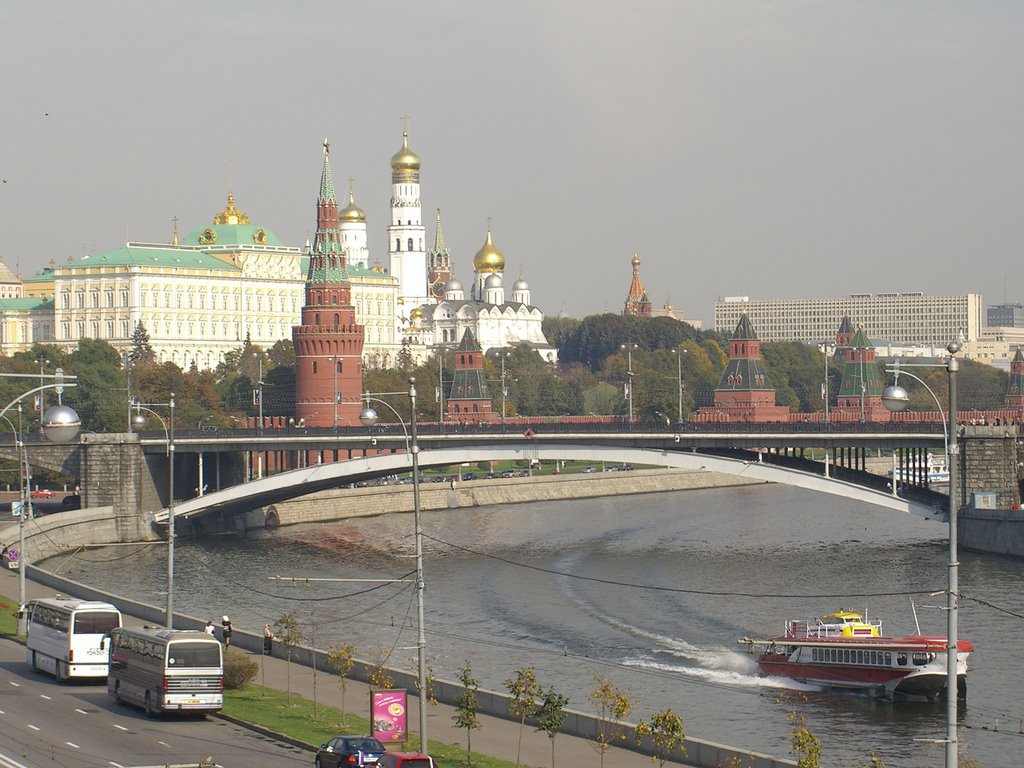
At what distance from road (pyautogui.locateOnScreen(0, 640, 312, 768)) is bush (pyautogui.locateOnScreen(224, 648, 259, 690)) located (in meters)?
2.39

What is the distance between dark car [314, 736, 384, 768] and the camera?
30.0 metres

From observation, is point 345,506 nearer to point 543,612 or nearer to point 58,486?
point 58,486

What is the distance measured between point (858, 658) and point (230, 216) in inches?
5854

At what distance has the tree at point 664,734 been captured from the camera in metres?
31.2

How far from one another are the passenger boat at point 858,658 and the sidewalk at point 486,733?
776 centimetres

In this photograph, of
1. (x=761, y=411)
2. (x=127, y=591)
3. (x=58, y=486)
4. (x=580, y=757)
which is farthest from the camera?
(x=761, y=411)

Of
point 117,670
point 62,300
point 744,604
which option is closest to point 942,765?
point 117,670

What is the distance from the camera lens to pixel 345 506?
97500 millimetres

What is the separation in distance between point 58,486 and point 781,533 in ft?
138

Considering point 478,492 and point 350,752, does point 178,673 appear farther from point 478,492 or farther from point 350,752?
point 478,492

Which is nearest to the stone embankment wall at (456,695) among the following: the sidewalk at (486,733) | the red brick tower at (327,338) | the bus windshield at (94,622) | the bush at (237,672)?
the sidewalk at (486,733)

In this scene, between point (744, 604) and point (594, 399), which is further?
point (594, 399)

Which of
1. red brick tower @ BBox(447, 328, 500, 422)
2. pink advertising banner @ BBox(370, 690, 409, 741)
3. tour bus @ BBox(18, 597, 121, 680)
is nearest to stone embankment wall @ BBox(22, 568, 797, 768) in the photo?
pink advertising banner @ BBox(370, 690, 409, 741)

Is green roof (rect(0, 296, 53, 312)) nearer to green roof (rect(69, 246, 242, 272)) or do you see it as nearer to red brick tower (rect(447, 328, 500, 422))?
green roof (rect(69, 246, 242, 272))
